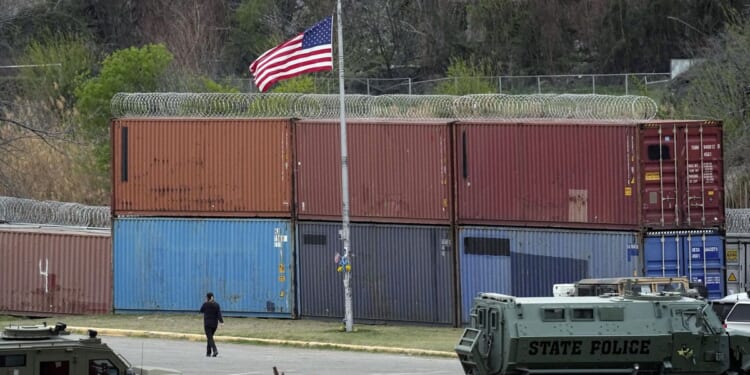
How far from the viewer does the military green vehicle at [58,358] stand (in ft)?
59.2

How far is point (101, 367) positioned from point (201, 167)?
1978cm

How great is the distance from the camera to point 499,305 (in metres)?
21.0

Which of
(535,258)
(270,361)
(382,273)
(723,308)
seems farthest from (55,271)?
(723,308)

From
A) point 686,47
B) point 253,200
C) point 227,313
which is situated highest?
point 686,47

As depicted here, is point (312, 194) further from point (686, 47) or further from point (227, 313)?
point (686, 47)

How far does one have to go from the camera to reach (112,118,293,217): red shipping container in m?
37.1

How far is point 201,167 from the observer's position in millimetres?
37781

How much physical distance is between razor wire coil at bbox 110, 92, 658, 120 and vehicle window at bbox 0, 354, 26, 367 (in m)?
18.8

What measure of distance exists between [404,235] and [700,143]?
7.76 m

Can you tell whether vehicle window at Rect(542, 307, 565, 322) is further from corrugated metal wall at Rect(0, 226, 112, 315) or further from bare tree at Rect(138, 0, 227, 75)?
bare tree at Rect(138, 0, 227, 75)

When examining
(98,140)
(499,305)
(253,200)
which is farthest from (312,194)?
(98,140)

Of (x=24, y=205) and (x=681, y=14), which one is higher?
(x=681, y=14)

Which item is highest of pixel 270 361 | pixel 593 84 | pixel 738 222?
pixel 593 84

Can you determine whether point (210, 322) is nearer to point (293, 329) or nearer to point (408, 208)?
point (293, 329)
